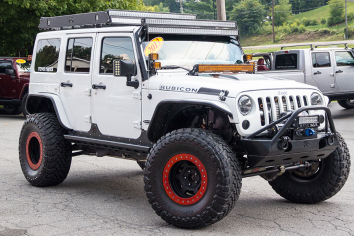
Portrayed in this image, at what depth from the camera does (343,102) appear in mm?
18109

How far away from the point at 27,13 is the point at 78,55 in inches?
558

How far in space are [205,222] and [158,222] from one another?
663mm

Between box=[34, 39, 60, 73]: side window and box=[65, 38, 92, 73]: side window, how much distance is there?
287mm

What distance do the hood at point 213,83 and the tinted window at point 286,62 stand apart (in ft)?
34.8

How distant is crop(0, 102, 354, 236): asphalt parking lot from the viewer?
5238 millimetres

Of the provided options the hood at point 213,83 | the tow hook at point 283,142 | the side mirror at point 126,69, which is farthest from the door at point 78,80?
the tow hook at point 283,142

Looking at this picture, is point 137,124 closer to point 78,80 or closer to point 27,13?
point 78,80

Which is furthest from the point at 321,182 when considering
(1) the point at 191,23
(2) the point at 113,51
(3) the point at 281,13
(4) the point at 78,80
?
(3) the point at 281,13

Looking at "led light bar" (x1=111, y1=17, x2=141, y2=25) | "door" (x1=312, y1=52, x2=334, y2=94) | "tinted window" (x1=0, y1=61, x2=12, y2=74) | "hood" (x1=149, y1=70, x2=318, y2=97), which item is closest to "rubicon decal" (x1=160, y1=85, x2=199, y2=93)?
"hood" (x1=149, y1=70, x2=318, y2=97)

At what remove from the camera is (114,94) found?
626 centimetres

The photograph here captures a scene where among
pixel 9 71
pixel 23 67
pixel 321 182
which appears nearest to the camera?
pixel 321 182

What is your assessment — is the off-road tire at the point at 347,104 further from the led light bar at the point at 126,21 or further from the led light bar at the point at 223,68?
the led light bar at the point at 126,21

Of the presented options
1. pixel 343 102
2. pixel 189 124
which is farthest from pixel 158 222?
pixel 343 102

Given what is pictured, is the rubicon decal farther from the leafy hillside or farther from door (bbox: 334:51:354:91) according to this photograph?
the leafy hillside
